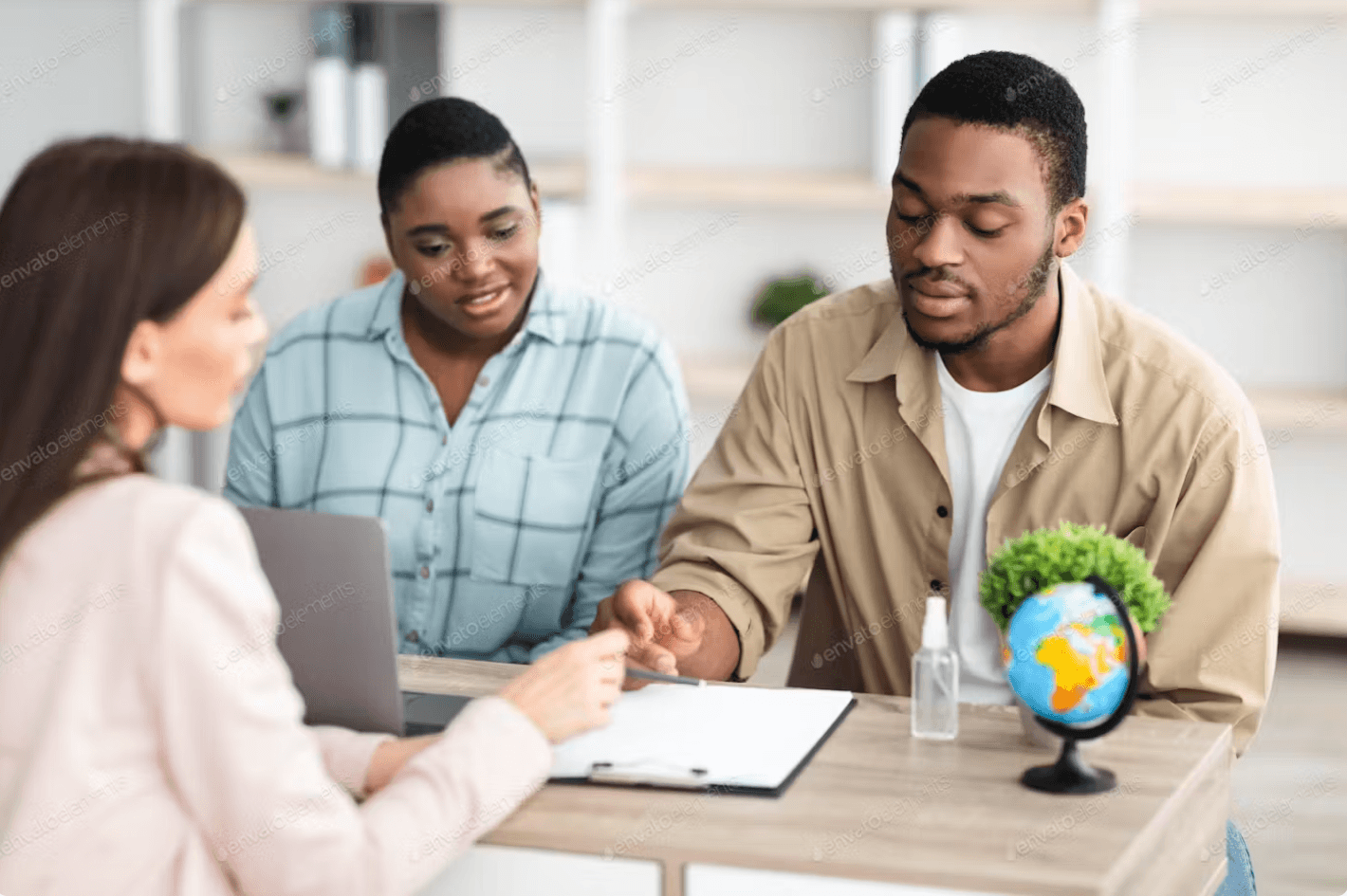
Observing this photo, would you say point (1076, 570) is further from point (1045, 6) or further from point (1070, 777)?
point (1045, 6)

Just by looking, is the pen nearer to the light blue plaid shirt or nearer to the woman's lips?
the light blue plaid shirt

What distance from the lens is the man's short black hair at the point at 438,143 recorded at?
2.25 metres

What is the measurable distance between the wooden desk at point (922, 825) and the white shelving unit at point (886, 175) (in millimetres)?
2797

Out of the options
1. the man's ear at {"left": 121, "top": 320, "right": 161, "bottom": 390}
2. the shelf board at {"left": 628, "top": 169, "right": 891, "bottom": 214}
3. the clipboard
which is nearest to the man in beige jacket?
the clipboard

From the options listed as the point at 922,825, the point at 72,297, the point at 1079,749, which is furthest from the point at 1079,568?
the point at 72,297

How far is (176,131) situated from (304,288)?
576 millimetres

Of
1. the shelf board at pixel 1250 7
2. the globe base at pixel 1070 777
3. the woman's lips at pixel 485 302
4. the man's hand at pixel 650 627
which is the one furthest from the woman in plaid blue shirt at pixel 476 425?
the shelf board at pixel 1250 7

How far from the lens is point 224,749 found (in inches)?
45.9

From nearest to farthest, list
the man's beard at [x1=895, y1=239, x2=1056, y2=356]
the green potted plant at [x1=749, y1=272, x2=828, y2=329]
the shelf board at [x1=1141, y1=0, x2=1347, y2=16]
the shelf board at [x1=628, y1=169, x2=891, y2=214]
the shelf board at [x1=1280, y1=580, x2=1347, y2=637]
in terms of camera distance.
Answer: the man's beard at [x1=895, y1=239, x2=1056, y2=356], the shelf board at [x1=1141, y1=0, x2=1347, y2=16], the shelf board at [x1=1280, y1=580, x2=1347, y2=637], the shelf board at [x1=628, y1=169, x2=891, y2=214], the green potted plant at [x1=749, y1=272, x2=828, y2=329]

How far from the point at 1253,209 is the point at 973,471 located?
2.45 m

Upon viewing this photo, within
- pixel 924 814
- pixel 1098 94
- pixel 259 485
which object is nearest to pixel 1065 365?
pixel 924 814

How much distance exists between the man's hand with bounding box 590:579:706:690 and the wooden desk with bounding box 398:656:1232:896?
26 cm

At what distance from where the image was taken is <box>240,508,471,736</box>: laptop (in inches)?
59.1

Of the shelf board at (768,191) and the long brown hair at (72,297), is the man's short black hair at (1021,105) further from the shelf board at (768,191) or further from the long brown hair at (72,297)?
the shelf board at (768,191)
